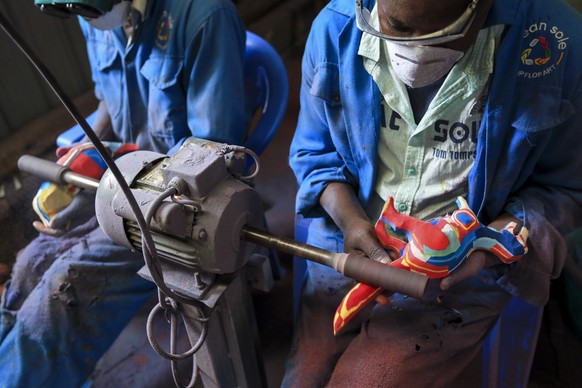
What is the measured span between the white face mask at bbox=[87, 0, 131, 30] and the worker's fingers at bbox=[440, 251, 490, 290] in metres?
1.17

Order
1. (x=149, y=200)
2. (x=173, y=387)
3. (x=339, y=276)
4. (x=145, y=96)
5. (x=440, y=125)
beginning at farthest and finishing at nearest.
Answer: (x=173, y=387)
(x=145, y=96)
(x=339, y=276)
(x=440, y=125)
(x=149, y=200)

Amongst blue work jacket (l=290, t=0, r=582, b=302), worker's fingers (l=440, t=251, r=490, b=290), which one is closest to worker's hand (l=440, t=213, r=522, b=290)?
worker's fingers (l=440, t=251, r=490, b=290)

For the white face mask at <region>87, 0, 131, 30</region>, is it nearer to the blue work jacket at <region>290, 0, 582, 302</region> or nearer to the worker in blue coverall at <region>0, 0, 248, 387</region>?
the worker in blue coverall at <region>0, 0, 248, 387</region>

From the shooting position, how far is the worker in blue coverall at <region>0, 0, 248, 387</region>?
1.46 m

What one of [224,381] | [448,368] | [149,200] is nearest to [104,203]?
[149,200]

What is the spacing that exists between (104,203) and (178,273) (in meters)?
0.20

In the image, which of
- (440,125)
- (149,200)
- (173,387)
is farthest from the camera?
(173,387)

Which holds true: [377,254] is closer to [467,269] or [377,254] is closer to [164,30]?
[467,269]

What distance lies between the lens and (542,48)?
1.09 meters

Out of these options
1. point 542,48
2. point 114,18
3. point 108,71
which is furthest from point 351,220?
point 108,71

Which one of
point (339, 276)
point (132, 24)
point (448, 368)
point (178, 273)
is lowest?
point (448, 368)

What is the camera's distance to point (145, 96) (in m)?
1.71

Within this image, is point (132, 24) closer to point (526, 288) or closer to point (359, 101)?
point (359, 101)

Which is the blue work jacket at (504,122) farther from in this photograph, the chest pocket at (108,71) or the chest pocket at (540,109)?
the chest pocket at (108,71)
